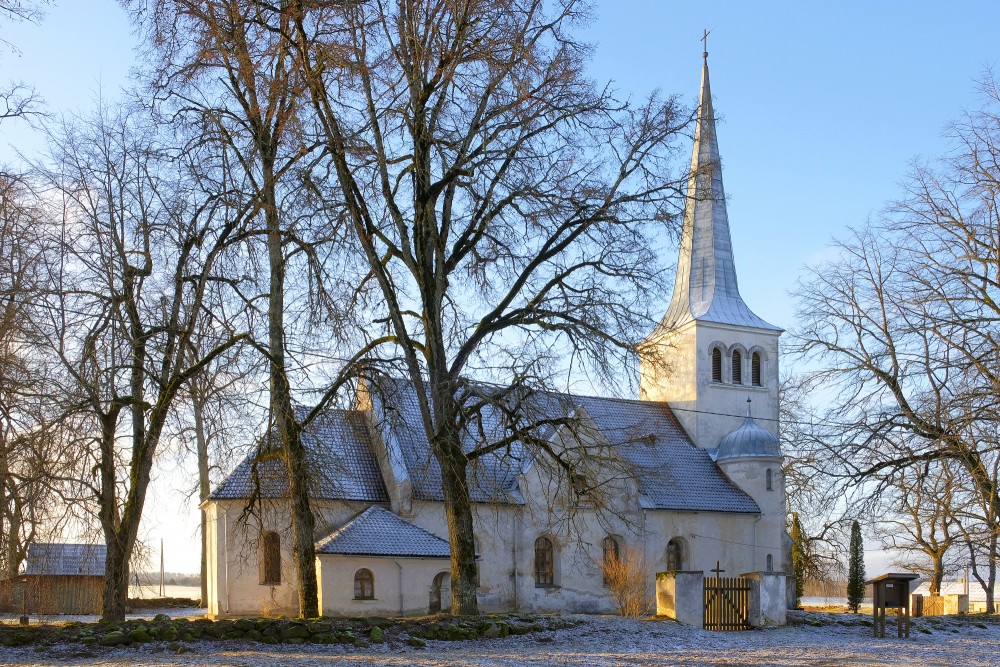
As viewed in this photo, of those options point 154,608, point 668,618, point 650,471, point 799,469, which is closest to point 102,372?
point 650,471

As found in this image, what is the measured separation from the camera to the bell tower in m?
39.9

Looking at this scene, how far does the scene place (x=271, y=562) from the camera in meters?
29.8

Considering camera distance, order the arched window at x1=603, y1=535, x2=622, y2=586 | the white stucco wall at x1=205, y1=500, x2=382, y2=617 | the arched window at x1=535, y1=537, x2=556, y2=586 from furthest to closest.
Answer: the arched window at x1=535, y1=537, x2=556, y2=586 < the arched window at x1=603, y1=535, x2=622, y2=586 < the white stucco wall at x1=205, y1=500, x2=382, y2=617

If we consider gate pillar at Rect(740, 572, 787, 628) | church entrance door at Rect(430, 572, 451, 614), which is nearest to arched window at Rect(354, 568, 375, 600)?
church entrance door at Rect(430, 572, 451, 614)

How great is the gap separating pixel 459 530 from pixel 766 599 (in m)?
6.26

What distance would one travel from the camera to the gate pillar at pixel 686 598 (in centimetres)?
1902

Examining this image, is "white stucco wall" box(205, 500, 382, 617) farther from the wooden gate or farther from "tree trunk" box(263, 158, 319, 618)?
the wooden gate

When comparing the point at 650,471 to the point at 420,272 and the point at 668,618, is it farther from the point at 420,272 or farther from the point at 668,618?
the point at 420,272

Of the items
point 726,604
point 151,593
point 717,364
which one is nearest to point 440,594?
point 151,593

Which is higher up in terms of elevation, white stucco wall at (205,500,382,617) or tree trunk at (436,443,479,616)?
tree trunk at (436,443,479,616)

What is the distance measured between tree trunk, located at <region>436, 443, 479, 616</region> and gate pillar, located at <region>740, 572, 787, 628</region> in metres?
5.27

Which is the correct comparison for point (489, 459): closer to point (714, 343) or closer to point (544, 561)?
point (544, 561)

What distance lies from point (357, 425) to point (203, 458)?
53.9 ft

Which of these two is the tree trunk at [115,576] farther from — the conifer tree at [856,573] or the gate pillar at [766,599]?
the conifer tree at [856,573]
